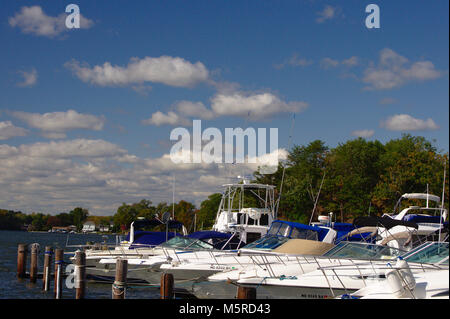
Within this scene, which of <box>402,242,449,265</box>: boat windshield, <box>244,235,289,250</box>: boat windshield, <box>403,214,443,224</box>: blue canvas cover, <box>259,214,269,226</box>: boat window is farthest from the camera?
<box>259,214,269,226</box>: boat window

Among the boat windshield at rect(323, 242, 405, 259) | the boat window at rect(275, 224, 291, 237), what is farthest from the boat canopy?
the boat window at rect(275, 224, 291, 237)

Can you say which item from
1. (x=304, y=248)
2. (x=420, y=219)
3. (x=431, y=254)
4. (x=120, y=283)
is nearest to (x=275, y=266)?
(x=304, y=248)

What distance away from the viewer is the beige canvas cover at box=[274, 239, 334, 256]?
21583 mm

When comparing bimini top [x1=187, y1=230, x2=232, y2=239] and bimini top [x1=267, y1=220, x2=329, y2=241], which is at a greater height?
bimini top [x1=267, y1=220, x2=329, y2=241]

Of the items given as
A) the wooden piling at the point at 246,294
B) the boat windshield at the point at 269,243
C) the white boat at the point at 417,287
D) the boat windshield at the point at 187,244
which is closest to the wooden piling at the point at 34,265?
the boat windshield at the point at 187,244

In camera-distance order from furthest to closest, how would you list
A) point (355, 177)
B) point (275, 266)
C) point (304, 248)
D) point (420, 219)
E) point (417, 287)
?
point (355, 177)
point (420, 219)
point (304, 248)
point (275, 266)
point (417, 287)

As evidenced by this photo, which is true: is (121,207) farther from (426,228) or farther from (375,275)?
(375,275)

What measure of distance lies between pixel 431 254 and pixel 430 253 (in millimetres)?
51

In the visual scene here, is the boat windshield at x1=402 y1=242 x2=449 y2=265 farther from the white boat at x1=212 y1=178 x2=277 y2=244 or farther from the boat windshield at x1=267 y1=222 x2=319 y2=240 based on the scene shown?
the white boat at x1=212 y1=178 x2=277 y2=244

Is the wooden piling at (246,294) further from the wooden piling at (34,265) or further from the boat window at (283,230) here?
the wooden piling at (34,265)

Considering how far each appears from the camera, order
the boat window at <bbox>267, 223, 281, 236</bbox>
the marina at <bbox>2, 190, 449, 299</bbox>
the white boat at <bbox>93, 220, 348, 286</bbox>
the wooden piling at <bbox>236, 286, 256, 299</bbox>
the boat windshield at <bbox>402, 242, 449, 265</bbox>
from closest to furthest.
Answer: the wooden piling at <bbox>236, 286, 256, 299</bbox> → the marina at <bbox>2, 190, 449, 299</bbox> → the boat windshield at <bbox>402, 242, 449, 265</bbox> → the white boat at <bbox>93, 220, 348, 286</bbox> → the boat window at <bbox>267, 223, 281, 236</bbox>

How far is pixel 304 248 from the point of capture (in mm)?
21703

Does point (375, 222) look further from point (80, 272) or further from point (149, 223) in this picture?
point (149, 223)

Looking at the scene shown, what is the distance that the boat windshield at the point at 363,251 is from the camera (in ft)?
59.1
